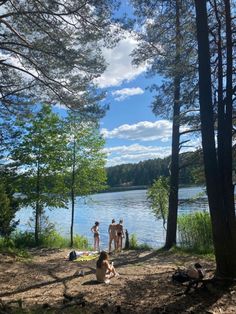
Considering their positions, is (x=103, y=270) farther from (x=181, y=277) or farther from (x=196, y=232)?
(x=196, y=232)

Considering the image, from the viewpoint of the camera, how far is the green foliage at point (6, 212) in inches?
746

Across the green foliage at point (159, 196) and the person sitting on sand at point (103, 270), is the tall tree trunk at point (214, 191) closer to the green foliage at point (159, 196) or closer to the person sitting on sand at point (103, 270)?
the person sitting on sand at point (103, 270)

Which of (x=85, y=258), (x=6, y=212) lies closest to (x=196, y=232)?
(x=85, y=258)

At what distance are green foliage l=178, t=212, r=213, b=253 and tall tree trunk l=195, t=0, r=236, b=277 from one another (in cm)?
639

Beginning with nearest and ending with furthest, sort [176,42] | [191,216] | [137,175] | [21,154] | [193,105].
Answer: [176,42], [193,105], [191,216], [21,154], [137,175]

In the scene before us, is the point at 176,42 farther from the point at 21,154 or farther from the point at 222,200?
the point at 21,154

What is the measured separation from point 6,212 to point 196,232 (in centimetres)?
869

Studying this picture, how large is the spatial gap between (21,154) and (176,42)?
11.4 metres

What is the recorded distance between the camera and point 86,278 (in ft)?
33.5

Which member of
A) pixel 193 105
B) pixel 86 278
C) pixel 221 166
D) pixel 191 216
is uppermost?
pixel 193 105

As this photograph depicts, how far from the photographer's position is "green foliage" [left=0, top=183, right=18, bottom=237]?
18938 mm

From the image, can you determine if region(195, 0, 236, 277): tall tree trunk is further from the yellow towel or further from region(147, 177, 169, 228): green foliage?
region(147, 177, 169, 228): green foliage

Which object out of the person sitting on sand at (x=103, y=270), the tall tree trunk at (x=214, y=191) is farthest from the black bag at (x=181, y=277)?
the person sitting on sand at (x=103, y=270)

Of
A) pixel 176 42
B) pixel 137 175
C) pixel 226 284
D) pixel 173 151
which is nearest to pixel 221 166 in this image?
pixel 226 284
